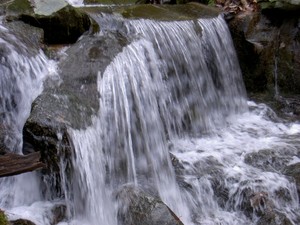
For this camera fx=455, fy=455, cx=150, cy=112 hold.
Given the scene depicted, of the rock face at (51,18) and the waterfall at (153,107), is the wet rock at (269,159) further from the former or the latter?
the rock face at (51,18)

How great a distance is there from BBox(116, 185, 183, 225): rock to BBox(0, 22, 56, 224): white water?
0.82 metres

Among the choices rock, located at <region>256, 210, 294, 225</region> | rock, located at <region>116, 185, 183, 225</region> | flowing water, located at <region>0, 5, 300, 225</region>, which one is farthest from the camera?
rock, located at <region>256, 210, 294, 225</region>

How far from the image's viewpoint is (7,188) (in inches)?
183

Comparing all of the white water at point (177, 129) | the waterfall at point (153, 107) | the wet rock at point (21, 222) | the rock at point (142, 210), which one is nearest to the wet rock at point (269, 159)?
Answer: the white water at point (177, 129)

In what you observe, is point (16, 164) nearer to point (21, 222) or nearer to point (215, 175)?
point (21, 222)

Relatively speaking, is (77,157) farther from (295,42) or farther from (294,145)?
(295,42)

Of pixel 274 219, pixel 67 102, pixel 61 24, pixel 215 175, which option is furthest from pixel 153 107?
pixel 274 219

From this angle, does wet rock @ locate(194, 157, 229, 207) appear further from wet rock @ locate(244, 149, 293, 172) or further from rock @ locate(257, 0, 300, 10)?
rock @ locate(257, 0, 300, 10)

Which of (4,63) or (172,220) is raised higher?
(4,63)

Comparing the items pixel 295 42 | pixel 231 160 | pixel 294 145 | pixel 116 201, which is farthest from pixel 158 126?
pixel 295 42

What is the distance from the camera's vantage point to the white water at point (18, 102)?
4.59 m

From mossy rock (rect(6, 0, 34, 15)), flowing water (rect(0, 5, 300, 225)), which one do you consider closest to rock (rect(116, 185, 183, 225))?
flowing water (rect(0, 5, 300, 225))

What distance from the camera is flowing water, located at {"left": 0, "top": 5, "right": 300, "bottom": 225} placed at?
4.84 meters

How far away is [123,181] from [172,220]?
101 cm
